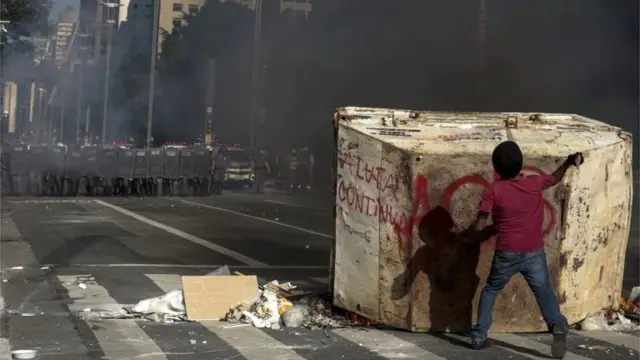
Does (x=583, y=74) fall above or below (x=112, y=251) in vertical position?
above

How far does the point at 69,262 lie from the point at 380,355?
4.29 m

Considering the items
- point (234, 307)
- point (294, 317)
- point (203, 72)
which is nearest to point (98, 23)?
point (203, 72)

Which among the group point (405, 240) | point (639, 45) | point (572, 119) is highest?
point (639, 45)

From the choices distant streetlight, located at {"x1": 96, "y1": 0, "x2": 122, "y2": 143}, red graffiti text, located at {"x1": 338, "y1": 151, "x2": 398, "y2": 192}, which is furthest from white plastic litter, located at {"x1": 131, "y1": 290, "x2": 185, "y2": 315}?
distant streetlight, located at {"x1": 96, "y1": 0, "x2": 122, "y2": 143}

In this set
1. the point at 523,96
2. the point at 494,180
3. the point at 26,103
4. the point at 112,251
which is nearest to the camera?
the point at 494,180

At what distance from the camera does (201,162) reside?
2247 cm

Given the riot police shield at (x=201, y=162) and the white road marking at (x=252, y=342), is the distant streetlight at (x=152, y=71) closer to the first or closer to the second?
the riot police shield at (x=201, y=162)

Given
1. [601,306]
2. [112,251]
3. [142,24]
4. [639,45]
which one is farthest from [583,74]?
[142,24]

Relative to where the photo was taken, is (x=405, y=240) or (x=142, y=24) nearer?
(x=405, y=240)

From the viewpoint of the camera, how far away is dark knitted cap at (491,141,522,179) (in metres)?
4.68

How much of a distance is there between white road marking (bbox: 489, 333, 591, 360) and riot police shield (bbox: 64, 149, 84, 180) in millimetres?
17436

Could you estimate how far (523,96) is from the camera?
13414 mm

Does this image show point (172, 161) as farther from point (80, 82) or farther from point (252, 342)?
point (252, 342)

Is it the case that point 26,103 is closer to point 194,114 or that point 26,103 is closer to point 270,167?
point 194,114
